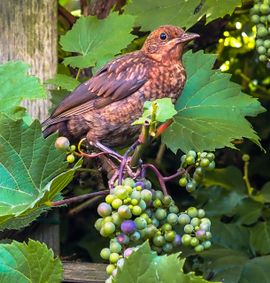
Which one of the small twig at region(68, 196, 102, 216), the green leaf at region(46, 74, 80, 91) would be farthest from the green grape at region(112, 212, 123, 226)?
the small twig at region(68, 196, 102, 216)

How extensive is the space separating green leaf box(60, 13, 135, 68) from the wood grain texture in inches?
3.1

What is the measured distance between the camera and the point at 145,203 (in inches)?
62.7

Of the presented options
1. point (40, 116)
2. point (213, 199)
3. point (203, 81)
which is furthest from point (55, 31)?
point (213, 199)

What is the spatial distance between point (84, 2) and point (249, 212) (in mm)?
899

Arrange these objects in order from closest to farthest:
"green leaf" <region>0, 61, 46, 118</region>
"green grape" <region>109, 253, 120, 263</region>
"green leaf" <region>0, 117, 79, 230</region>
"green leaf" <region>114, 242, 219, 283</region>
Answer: "green leaf" <region>114, 242, 219, 283</region> < "green grape" <region>109, 253, 120, 263</region> < "green leaf" <region>0, 117, 79, 230</region> < "green leaf" <region>0, 61, 46, 118</region>

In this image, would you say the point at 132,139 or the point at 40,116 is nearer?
the point at 132,139

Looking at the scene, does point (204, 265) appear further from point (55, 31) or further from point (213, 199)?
point (55, 31)

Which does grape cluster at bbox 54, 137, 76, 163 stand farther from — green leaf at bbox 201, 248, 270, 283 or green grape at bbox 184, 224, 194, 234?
green leaf at bbox 201, 248, 270, 283

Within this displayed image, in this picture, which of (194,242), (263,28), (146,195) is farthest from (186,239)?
(263,28)

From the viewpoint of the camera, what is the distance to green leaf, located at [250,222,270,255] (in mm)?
2588

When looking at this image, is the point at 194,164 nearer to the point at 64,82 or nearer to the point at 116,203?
the point at 116,203

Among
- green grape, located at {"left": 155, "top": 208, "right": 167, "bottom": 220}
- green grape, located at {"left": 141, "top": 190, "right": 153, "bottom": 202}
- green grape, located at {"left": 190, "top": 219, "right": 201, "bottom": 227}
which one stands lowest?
green grape, located at {"left": 190, "top": 219, "right": 201, "bottom": 227}

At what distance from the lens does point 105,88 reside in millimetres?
2176

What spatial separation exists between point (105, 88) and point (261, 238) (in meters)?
0.79
